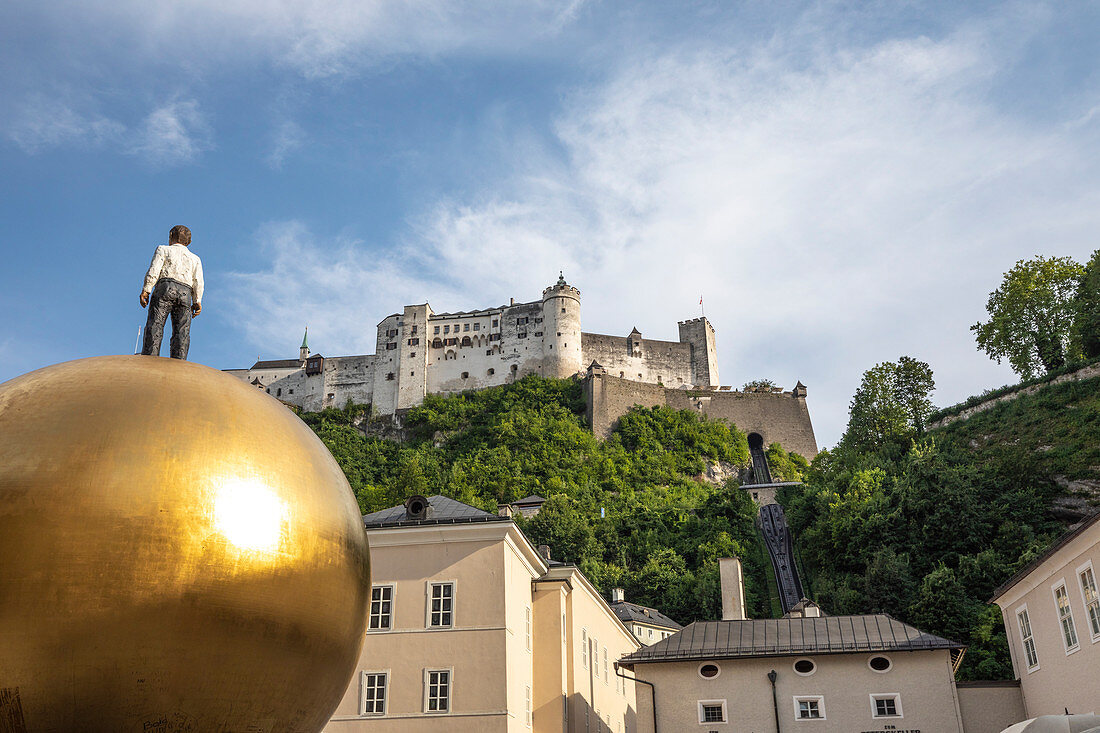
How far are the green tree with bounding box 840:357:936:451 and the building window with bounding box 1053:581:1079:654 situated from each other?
4432 cm

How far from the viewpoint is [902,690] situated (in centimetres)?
2647

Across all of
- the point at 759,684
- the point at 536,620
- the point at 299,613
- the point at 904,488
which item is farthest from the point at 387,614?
the point at 904,488

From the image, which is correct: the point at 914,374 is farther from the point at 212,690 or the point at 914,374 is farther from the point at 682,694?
the point at 212,690

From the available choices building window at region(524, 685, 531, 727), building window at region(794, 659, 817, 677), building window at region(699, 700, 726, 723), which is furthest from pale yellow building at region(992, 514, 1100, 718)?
building window at region(524, 685, 531, 727)

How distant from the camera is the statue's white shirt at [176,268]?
23.6 ft

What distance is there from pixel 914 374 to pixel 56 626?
69437mm

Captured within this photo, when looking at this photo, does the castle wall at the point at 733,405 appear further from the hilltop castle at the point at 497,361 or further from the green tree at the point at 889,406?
the green tree at the point at 889,406

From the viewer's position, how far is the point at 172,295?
7156mm

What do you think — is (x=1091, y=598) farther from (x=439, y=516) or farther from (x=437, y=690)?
(x=439, y=516)

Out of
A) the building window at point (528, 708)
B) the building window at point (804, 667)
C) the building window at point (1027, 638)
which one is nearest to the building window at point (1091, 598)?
the building window at point (1027, 638)

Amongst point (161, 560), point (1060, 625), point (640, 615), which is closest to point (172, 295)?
point (161, 560)

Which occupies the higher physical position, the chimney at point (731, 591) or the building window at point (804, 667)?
the chimney at point (731, 591)

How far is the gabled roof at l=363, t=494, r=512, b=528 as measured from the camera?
1064 inches

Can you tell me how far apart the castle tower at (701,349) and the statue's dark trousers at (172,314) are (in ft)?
321
